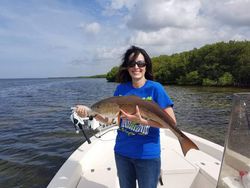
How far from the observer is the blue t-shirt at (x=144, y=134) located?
2.83 metres

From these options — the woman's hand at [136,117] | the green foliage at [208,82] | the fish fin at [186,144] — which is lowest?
the green foliage at [208,82]

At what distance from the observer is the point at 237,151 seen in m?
2.33

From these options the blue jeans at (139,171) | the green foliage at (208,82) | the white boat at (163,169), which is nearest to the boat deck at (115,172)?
the white boat at (163,169)

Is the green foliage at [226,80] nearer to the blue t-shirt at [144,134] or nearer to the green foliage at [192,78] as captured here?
the green foliage at [192,78]

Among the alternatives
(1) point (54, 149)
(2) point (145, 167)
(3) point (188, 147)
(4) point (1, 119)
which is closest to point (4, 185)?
(1) point (54, 149)

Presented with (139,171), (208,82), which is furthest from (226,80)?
(139,171)

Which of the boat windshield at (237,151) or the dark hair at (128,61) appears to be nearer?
the boat windshield at (237,151)

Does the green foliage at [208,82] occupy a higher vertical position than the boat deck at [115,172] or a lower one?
lower

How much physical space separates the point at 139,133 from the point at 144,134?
5 centimetres

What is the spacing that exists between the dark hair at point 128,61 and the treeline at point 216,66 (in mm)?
55377

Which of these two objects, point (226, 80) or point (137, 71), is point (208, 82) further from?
point (137, 71)

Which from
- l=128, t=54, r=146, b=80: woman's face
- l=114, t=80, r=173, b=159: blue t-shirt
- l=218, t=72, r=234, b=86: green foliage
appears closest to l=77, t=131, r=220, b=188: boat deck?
l=114, t=80, r=173, b=159: blue t-shirt

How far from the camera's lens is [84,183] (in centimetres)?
426

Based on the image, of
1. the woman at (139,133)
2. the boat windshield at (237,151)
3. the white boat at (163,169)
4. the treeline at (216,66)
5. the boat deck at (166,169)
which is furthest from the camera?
the treeline at (216,66)
